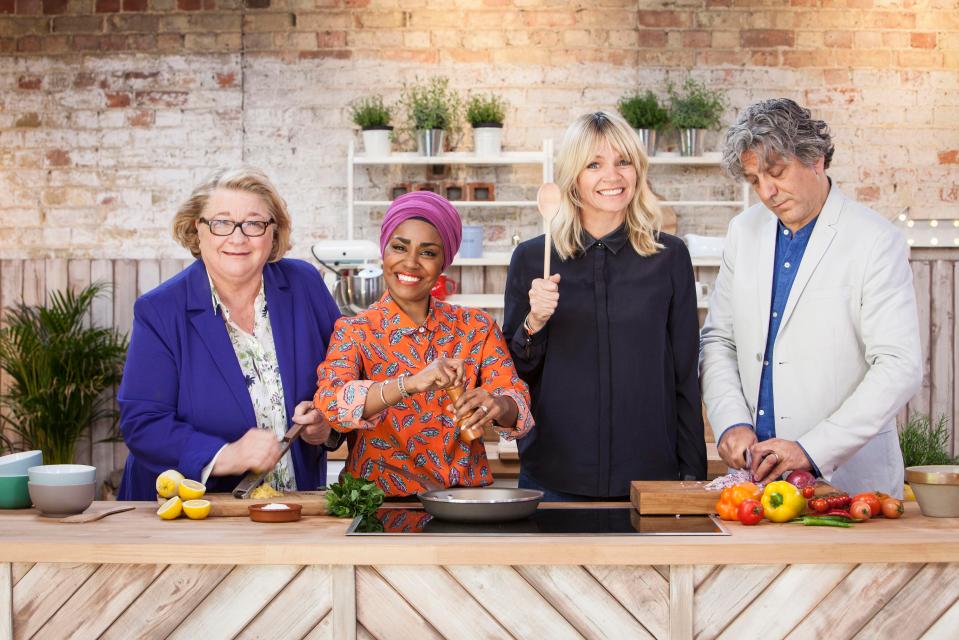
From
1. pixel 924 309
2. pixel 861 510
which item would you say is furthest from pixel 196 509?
pixel 924 309

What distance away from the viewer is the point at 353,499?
218 centimetres

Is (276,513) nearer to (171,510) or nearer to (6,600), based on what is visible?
(171,510)

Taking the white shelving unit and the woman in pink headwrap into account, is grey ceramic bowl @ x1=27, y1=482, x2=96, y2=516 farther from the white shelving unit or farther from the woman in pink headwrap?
the white shelving unit

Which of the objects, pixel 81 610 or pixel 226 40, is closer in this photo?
pixel 81 610

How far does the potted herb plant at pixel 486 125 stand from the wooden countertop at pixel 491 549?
13.9 ft

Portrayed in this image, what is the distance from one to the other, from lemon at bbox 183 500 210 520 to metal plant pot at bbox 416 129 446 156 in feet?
13.1

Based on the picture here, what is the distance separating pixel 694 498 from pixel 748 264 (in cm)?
71

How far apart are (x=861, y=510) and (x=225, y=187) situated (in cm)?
164

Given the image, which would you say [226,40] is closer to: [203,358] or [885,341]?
[203,358]

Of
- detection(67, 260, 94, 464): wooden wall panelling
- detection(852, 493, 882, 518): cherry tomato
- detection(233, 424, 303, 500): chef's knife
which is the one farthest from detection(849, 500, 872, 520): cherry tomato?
detection(67, 260, 94, 464): wooden wall panelling

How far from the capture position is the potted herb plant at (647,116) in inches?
233

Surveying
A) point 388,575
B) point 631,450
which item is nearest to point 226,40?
point 631,450

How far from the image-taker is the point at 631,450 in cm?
257

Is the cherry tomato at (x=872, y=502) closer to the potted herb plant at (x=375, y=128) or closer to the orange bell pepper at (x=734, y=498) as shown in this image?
the orange bell pepper at (x=734, y=498)
